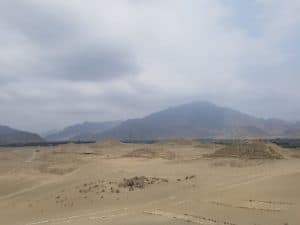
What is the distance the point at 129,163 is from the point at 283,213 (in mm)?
33712

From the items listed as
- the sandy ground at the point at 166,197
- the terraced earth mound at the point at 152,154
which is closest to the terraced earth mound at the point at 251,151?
the sandy ground at the point at 166,197

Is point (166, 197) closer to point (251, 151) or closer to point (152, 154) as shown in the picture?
point (251, 151)

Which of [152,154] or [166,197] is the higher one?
[152,154]

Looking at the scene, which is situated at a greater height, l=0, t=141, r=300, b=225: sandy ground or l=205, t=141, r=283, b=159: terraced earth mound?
l=205, t=141, r=283, b=159: terraced earth mound

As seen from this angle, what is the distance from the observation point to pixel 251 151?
→ 47.7m

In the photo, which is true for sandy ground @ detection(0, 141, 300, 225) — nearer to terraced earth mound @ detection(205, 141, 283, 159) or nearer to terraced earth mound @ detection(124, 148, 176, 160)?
terraced earth mound @ detection(205, 141, 283, 159)

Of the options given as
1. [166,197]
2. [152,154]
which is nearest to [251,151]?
[152,154]

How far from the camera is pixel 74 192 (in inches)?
1233

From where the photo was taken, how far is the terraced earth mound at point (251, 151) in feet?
152

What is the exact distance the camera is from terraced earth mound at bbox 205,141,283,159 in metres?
46.3

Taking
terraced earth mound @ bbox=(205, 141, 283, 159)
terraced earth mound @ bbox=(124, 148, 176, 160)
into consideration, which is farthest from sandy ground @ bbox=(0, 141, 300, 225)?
terraced earth mound @ bbox=(124, 148, 176, 160)

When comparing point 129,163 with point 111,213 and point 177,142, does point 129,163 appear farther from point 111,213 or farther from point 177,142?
point 177,142

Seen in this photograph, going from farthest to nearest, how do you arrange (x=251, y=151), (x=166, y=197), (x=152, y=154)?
(x=152, y=154) → (x=251, y=151) → (x=166, y=197)

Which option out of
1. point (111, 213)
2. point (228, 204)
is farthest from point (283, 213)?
point (111, 213)
